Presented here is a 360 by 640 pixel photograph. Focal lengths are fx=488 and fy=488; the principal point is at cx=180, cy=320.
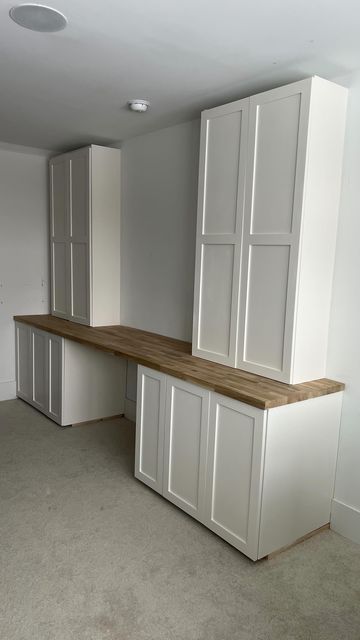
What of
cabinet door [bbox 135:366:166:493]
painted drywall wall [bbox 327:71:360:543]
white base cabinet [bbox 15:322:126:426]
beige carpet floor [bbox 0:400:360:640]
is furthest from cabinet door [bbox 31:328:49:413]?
painted drywall wall [bbox 327:71:360:543]

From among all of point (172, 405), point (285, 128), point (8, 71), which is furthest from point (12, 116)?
point (172, 405)

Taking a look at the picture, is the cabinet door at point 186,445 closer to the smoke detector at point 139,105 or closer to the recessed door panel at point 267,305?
the recessed door panel at point 267,305

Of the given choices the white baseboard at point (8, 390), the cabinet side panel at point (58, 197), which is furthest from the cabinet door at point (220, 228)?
the white baseboard at point (8, 390)

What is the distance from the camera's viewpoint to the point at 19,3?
5.70 ft

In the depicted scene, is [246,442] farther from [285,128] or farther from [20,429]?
→ [20,429]

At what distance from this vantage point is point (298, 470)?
2281 mm

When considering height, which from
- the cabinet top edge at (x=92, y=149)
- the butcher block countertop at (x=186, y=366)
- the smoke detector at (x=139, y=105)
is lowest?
the butcher block countertop at (x=186, y=366)

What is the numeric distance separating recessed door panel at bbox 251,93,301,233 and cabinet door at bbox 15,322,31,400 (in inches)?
99.8

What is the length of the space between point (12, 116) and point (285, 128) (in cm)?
189

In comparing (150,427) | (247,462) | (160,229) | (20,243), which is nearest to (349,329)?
(247,462)

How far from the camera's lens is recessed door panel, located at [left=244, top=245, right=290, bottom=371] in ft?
7.54

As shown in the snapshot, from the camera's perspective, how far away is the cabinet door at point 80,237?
3.82 meters

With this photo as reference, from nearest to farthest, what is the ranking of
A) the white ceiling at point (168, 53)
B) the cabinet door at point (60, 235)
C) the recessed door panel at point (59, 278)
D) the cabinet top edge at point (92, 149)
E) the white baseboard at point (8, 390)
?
1. the white ceiling at point (168, 53)
2. the cabinet top edge at point (92, 149)
3. the cabinet door at point (60, 235)
4. the recessed door panel at point (59, 278)
5. the white baseboard at point (8, 390)

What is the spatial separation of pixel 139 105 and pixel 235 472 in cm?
208
